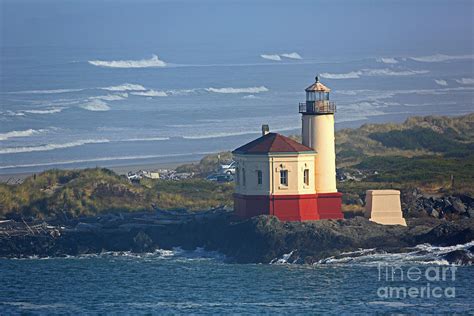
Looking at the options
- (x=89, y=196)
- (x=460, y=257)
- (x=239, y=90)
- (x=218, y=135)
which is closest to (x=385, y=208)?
(x=460, y=257)

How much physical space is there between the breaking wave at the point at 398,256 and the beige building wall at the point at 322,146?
275 cm

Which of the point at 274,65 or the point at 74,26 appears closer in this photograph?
the point at 274,65

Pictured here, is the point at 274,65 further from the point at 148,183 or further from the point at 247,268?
the point at 247,268

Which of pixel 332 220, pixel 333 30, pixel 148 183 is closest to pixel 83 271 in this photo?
pixel 332 220

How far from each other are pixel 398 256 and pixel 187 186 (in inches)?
438

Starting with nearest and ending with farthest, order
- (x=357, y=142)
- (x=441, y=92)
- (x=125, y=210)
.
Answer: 1. (x=125, y=210)
2. (x=357, y=142)
3. (x=441, y=92)

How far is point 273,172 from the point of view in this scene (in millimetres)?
40875

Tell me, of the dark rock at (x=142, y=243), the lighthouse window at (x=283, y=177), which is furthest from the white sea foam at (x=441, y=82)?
the dark rock at (x=142, y=243)

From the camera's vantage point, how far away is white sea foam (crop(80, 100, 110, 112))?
8127 centimetres

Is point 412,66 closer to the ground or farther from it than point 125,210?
farther from it

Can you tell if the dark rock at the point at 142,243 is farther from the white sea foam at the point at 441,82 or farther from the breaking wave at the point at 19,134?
the white sea foam at the point at 441,82

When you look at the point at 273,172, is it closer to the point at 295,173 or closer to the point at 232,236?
the point at 295,173

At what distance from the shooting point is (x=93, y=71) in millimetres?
103938

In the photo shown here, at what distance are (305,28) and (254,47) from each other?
72.0ft
